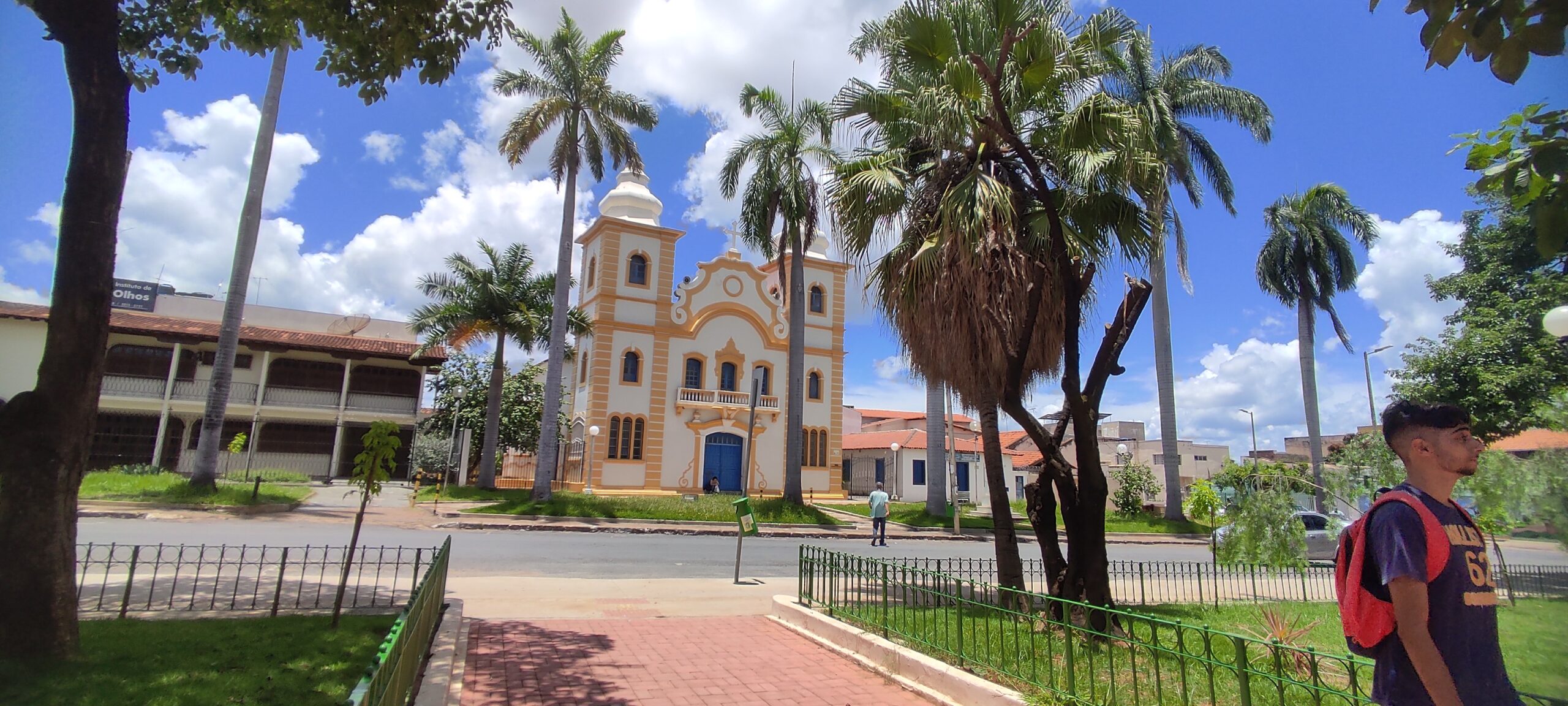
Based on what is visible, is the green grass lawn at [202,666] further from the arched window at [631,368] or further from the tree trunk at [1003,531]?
the arched window at [631,368]

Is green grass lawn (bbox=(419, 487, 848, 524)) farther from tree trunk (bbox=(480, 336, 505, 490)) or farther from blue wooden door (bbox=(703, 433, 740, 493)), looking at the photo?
blue wooden door (bbox=(703, 433, 740, 493))

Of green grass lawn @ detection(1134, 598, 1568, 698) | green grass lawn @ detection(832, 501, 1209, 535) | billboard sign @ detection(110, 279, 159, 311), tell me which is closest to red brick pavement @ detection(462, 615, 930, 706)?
green grass lawn @ detection(1134, 598, 1568, 698)

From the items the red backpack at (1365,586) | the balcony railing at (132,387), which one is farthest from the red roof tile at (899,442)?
the red backpack at (1365,586)

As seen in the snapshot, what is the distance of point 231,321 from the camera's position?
2053cm

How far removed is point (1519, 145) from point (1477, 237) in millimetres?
8424

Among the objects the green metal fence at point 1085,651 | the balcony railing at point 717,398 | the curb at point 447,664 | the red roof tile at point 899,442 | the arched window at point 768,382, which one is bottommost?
the curb at point 447,664

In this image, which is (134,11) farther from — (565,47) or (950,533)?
(950,533)

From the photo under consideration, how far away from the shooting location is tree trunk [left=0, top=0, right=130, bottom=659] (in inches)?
204

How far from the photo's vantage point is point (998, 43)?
8875 mm

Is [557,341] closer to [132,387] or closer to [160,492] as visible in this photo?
[160,492]

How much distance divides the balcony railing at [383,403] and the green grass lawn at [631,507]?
7.17 metres

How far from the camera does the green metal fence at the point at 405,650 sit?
9.27 feet

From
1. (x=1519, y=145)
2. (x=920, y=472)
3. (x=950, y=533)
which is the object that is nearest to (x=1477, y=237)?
(x=1519, y=145)

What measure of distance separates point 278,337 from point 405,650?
108 ft
